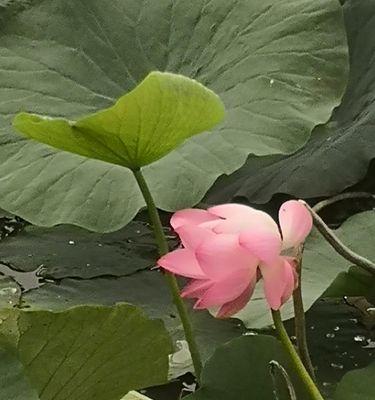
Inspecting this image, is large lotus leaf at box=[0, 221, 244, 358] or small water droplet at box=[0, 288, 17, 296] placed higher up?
large lotus leaf at box=[0, 221, 244, 358]

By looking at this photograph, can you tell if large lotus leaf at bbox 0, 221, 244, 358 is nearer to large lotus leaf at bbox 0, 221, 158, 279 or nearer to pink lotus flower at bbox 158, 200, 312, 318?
large lotus leaf at bbox 0, 221, 158, 279

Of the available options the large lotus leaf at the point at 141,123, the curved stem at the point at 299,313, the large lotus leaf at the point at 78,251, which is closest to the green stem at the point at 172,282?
the large lotus leaf at the point at 141,123

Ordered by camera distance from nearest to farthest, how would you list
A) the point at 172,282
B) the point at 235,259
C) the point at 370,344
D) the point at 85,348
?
the point at 235,259
the point at 85,348
the point at 172,282
the point at 370,344

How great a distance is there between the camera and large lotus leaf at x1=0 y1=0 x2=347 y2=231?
0.96 meters

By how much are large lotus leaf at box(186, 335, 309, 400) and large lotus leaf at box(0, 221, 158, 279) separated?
35 cm

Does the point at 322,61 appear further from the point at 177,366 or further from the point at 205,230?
the point at 205,230

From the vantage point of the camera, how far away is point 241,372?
825 mm

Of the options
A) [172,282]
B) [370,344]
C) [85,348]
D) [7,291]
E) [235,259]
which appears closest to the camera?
[235,259]

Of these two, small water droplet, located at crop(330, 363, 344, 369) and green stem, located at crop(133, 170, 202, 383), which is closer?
green stem, located at crop(133, 170, 202, 383)

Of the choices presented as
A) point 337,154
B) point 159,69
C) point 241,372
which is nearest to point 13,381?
point 241,372

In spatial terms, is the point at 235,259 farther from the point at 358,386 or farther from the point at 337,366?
the point at 337,366

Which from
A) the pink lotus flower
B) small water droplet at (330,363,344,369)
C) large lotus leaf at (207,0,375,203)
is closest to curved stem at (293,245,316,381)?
the pink lotus flower

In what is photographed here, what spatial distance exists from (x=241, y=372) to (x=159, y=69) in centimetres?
37

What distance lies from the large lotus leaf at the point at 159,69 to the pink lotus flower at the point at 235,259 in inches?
10.2
